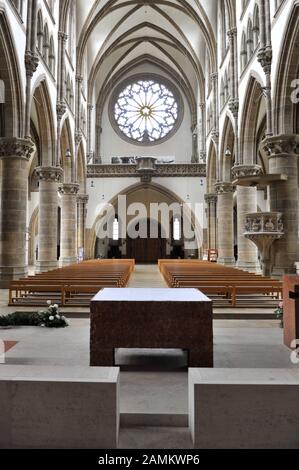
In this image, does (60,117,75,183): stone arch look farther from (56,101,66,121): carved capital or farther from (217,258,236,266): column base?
(217,258,236,266): column base

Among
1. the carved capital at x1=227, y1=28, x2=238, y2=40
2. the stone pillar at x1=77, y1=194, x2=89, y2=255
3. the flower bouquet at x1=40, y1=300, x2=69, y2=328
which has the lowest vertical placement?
the flower bouquet at x1=40, y1=300, x2=69, y2=328

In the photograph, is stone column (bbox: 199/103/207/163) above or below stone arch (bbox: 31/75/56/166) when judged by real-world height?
above

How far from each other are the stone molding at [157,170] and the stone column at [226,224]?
264 inches

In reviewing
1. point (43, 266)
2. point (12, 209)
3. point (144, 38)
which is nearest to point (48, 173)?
point (43, 266)

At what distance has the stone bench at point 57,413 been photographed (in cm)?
286

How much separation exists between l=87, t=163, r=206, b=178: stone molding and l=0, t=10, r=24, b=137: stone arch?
15269mm

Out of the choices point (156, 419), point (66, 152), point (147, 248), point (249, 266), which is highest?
point (66, 152)

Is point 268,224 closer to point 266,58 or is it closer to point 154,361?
point 266,58

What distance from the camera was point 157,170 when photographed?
29.0 metres

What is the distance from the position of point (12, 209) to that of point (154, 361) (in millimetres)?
9699

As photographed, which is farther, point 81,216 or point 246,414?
point 81,216

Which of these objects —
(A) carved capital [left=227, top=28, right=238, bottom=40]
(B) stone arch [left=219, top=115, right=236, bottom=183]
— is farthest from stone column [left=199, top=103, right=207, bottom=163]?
(A) carved capital [left=227, top=28, right=238, bottom=40]

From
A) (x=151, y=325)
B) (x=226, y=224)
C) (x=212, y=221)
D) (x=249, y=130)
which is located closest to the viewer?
(x=151, y=325)

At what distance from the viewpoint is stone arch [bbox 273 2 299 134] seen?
12.4 meters
